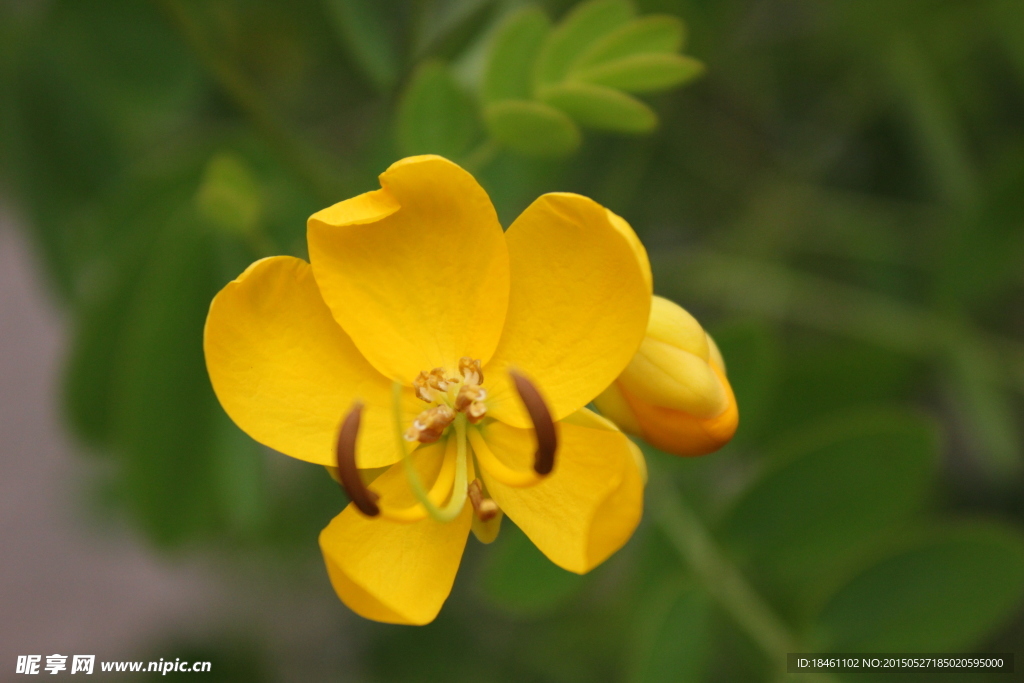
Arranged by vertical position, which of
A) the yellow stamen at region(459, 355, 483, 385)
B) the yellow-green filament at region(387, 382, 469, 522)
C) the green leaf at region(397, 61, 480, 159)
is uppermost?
the green leaf at region(397, 61, 480, 159)

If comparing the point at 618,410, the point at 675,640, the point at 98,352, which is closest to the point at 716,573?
the point at 675,640

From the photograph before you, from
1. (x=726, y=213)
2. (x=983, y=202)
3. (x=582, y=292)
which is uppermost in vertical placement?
(x=582, y=292)

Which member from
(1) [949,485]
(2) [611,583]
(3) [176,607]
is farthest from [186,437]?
(3) [176,607]

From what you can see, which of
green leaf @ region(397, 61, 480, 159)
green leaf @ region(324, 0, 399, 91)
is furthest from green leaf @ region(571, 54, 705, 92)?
green leaf @ region(324, 0, 399, 91)

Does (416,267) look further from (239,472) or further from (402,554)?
(239,472)

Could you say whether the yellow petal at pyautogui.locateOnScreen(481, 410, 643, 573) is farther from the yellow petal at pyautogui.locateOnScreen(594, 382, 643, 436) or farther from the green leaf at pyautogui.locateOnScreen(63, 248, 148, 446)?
the green leaf at pyautogui.locateOnScreen(63, 248, 148, 446)

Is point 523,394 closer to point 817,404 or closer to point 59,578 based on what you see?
point 817,404
